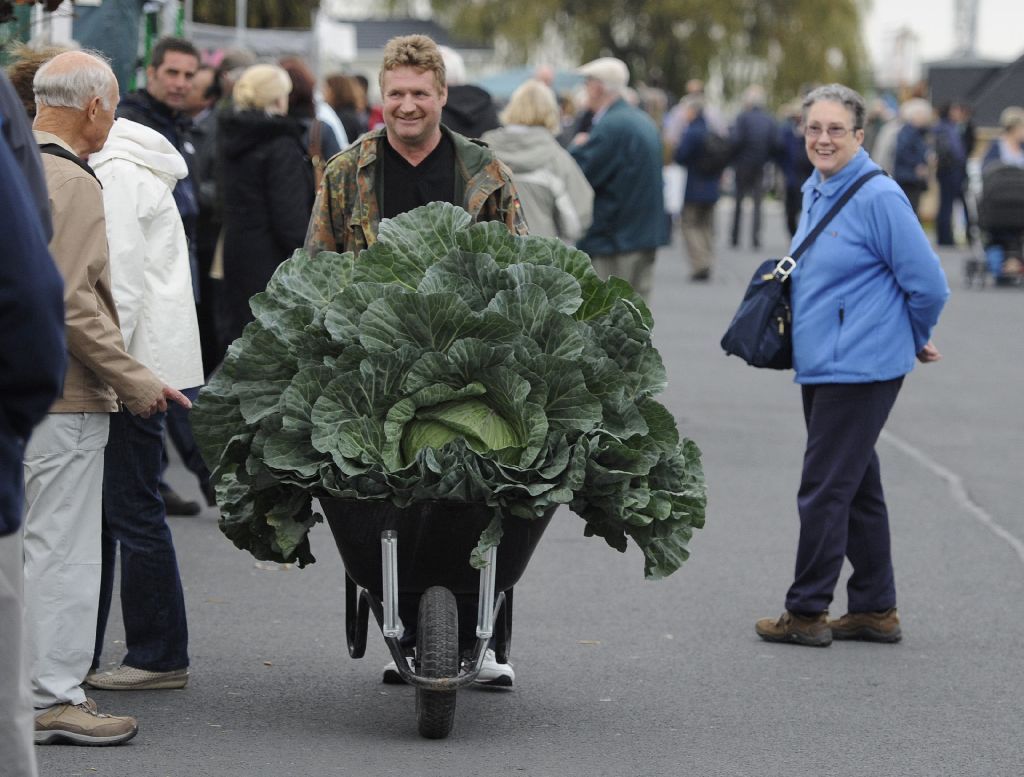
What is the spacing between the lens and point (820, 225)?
6621mm

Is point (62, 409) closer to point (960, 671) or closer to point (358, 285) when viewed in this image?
point (358, 285)

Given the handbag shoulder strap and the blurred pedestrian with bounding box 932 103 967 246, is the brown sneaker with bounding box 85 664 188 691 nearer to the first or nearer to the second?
the handbag shoulder strap

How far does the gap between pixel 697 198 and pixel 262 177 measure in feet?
43.6

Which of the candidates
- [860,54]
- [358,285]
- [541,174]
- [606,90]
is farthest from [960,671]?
[860,54]

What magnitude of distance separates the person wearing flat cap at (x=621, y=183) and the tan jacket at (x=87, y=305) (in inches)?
262

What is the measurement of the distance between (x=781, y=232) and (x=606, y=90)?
22296 mm

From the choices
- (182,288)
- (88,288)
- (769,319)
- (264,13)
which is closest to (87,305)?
(88,288)

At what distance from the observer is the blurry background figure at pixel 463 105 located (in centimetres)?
1076

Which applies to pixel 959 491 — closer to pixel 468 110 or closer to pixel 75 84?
pixel 468 110

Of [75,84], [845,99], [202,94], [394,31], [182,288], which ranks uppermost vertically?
[75,84]

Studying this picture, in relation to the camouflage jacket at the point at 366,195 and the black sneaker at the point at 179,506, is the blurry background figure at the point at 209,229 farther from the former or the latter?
the camouflage jacket at the point at 366,195

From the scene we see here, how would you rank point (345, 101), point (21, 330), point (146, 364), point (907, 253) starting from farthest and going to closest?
1. point (345, 101)
2. point (907, 253)
3. point (146, 364)
4. point (21, 330)

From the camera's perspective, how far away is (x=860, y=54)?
55.6 metres

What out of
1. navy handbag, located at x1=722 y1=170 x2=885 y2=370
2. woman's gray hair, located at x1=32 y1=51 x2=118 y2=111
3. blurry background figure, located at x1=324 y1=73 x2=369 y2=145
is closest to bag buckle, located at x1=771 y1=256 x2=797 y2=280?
navy handbag, located at x1=722 y1=170 x2=885 y2=370
